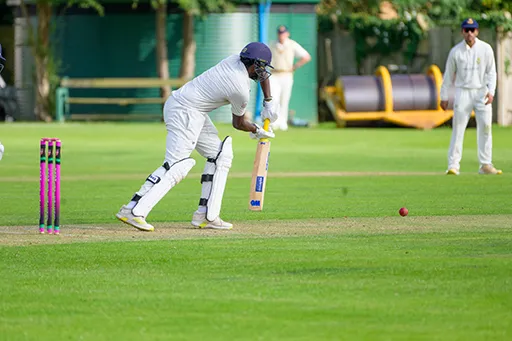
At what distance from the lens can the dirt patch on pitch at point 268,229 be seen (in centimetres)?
1238

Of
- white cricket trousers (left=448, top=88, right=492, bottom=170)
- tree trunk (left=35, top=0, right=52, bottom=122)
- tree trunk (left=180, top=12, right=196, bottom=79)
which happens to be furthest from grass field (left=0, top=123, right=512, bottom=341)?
tree trunk (left=35, top=0, right=52, bottom=122)

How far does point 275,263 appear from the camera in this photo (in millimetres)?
10352

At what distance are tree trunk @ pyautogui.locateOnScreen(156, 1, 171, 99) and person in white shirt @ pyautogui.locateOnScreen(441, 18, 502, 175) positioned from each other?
59.7 feet

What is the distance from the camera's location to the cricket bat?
13672 millimetres

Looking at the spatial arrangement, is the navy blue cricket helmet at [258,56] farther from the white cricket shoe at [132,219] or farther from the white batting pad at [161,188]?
the white cricket shoe at [132,219]

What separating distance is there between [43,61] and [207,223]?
86.8 feet

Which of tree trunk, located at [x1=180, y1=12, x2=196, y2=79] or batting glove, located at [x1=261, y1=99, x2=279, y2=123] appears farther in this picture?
tree trunk, located at [x1=180, y1=12, x2=196, y2=79]

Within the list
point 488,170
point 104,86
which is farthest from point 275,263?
point 104,86

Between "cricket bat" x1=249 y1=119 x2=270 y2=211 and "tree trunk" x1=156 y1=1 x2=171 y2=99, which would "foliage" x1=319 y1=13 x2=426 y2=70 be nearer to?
"tree trunk" x1=156 y1=1 x2=171 y2=99

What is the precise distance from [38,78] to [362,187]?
22.3 meters

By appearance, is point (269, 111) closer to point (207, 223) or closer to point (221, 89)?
point (221, 89)

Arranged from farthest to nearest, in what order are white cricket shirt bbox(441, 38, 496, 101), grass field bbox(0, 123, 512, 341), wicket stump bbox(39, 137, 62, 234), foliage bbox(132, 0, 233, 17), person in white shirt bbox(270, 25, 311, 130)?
foliage bbox(132, 0, 233, 17) → person in white shirt bbox(270, 25, 311, 130) → white cricket shirt bbox(441, 38, 496, 101) → wicket stump bbox(39, 137, 62, 234) → grass field bbox(0, 123, 512, 341)

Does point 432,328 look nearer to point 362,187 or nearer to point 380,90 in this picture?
point 362,187

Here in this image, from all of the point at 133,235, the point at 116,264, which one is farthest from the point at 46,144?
the point at 116,264
